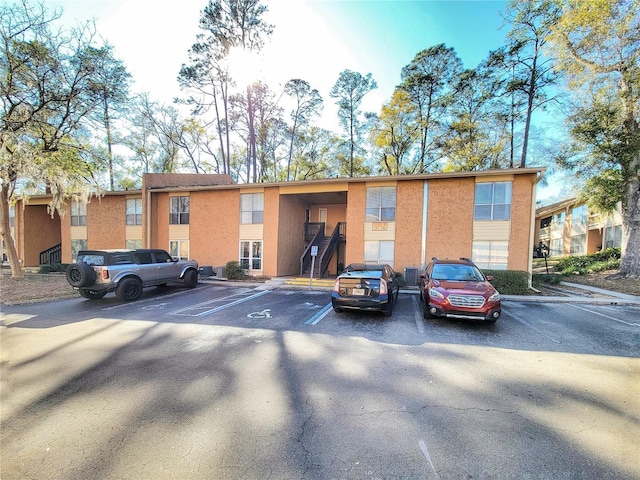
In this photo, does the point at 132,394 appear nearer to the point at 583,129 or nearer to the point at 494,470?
the point at 494,470

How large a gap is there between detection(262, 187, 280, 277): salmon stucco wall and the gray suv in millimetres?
5360

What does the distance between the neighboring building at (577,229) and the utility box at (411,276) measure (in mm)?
17427

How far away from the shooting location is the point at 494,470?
2334 mm

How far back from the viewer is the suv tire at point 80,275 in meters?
8.73

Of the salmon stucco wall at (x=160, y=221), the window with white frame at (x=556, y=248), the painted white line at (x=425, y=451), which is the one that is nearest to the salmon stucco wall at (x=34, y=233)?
the salmon stucco wall at (x=160, y=221)

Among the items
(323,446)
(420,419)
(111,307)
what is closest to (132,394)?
(323,446)

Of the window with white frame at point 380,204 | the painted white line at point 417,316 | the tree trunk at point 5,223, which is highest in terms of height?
the window with white frame at point 380,204

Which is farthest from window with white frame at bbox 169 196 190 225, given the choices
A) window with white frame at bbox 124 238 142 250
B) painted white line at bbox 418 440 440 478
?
painted white line at bbox 418 440 440 478

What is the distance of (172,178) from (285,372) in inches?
680

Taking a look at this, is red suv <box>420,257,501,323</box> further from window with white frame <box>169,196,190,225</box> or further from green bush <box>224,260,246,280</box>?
window with white frame <box>169,196,190,225</box>

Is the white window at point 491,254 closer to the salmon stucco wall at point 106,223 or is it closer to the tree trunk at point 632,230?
the tree trunk at point 632,230

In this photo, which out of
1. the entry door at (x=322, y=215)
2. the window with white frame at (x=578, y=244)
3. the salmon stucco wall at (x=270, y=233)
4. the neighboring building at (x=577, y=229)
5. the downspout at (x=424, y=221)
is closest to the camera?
the downspout at (x=424, y=221)

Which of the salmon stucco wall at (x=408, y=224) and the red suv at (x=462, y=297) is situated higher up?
the salmon stucco wall at (x=408, y=224)

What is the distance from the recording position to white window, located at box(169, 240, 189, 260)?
657 inches
